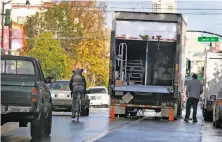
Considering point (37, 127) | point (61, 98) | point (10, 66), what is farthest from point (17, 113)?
point (61, 98)

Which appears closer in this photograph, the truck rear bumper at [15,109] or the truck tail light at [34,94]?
the truck rear bumper at [15,109]

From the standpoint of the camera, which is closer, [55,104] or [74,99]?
[74,99]

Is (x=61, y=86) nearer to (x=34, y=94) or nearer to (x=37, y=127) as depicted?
(x=37, y=127)

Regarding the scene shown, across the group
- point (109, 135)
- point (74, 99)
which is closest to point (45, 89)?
point (109, 135)

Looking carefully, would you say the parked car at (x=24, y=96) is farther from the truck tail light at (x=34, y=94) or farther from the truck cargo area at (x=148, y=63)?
the truck cargo area at (x=148, y=63)

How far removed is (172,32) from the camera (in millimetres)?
21969

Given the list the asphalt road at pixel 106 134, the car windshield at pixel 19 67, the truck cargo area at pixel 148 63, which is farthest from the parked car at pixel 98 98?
the car windshield at pixel 19 67

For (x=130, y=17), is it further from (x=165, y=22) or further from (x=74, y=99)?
(x=74, y=99)

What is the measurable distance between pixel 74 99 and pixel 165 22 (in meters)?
4.58

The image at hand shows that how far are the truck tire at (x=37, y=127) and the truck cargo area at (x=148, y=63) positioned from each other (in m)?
10.2

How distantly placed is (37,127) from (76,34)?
43.2 metres

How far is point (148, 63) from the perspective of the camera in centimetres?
2383

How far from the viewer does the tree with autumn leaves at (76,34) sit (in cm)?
5488

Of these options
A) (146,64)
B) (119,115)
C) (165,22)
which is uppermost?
(165,22)
